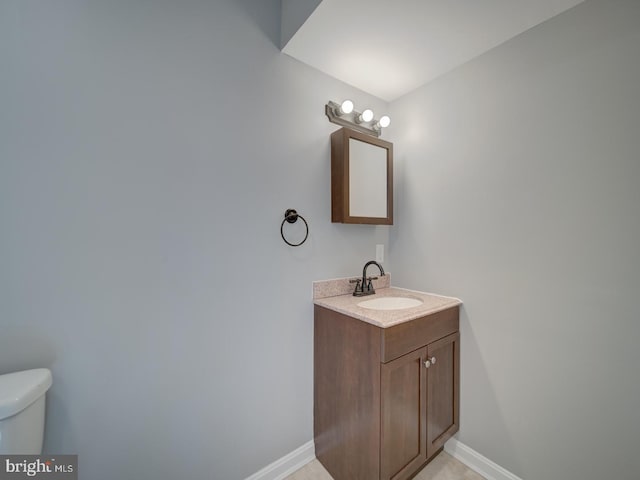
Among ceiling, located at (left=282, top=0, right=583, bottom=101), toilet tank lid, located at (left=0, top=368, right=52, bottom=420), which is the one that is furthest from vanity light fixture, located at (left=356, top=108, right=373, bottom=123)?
toilet tank lid, located at (left=0, top=368, right=52, bottom=420)

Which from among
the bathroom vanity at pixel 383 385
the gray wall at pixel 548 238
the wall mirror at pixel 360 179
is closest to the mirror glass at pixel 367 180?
the wall mirror at pixel 360 179

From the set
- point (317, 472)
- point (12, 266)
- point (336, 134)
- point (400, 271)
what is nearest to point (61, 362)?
point (12, 266)

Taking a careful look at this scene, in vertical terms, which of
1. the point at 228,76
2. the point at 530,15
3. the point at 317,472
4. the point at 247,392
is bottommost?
the point at 317,472

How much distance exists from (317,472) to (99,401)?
119 cm

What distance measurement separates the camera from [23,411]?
2.40 ft

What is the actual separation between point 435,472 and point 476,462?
24 cm

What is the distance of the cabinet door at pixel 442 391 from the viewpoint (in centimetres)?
136

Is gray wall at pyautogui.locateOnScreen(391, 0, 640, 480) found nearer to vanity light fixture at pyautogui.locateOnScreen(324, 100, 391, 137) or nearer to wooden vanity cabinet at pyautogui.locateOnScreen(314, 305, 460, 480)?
wooden vanity cabinet at pyautogui.locateOnScreen(314, 305, 460, 480)

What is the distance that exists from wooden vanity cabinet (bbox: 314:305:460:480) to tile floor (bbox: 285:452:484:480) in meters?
0.05

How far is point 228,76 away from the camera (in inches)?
49.8

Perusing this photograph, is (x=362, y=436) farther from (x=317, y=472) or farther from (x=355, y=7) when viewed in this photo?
(x=355, y=7)

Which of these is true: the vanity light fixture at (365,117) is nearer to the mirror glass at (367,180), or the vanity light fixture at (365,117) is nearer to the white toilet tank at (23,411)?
the mirror glass at (367,180)

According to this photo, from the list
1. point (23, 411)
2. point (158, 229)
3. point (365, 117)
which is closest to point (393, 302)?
point (365, 117)

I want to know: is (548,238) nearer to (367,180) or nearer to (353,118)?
(367,180)
